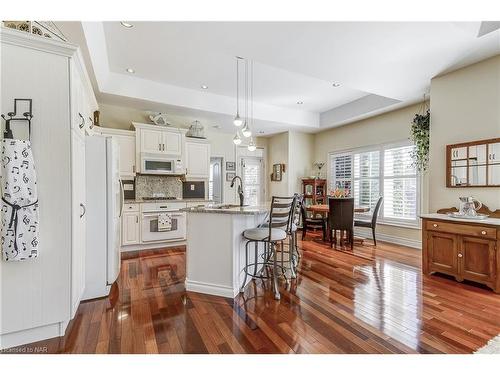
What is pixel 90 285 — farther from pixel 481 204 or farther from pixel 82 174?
pixel 481 204

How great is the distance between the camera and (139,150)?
15.2 ft

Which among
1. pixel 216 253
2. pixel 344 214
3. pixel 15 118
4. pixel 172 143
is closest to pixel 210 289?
pixel 216 253

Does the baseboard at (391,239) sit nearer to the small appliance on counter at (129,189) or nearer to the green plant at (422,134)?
the green plant at (422,134)

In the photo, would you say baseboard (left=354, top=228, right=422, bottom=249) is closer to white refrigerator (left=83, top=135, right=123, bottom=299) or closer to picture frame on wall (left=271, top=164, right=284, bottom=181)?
picture frame on wall (left=271, top=164, right=284, bottom=181)

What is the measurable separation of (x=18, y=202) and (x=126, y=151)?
3.04m

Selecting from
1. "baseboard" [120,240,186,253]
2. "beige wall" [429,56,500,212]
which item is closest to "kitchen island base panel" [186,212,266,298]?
"baseboard" [120,240,186,253]

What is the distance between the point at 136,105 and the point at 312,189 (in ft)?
14.8

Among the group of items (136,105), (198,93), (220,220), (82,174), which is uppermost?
(198,93)

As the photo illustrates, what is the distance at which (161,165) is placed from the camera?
4898 mm

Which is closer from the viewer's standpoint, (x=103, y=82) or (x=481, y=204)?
(x=481, y=204)

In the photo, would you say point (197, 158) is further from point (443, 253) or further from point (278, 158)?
point (443, 253)

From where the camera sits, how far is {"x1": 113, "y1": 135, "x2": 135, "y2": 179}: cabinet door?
454 cm
